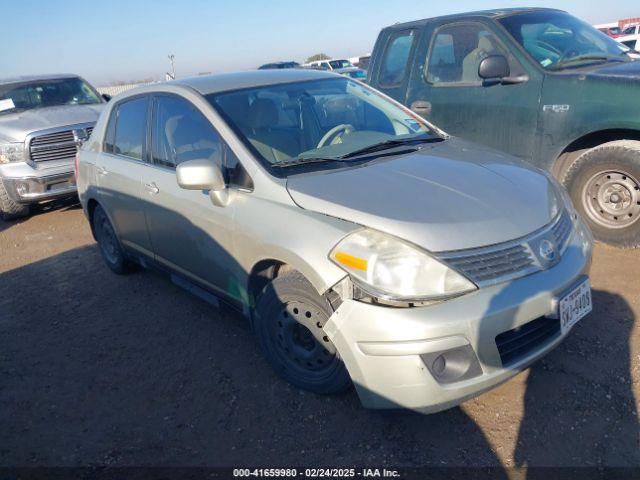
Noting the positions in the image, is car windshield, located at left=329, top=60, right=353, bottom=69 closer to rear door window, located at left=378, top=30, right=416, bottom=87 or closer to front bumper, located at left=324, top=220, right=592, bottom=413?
rear door window, located at left=378, top=30, right=416, bottom=87

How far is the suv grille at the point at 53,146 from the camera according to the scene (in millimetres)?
6777

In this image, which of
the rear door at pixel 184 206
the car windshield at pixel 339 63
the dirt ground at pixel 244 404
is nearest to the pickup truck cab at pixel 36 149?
the dirt ground at pixel 244 404

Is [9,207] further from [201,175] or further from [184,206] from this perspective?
[201,175]

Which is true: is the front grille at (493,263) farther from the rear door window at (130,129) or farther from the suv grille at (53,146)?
the suv grille at (53,146)

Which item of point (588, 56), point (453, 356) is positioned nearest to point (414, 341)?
point (453, 356)

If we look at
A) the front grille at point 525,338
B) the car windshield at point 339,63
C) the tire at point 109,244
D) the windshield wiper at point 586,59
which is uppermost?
the windshield wiper at point 586,59

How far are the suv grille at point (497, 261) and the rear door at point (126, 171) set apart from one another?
2.44 metres

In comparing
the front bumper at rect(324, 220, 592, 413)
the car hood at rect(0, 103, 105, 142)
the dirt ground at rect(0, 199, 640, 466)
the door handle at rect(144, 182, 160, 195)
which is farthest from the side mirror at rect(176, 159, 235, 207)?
the car hood at rect(0, 103, 105, 142)

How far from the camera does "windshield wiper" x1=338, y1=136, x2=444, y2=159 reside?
300 centimetres

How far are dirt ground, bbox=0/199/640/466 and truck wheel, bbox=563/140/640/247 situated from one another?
21cm

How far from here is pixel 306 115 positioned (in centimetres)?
343

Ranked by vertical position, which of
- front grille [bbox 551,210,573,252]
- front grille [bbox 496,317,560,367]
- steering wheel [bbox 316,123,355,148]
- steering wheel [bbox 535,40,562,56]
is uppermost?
steering wheel [bbox 535,40,562,56]

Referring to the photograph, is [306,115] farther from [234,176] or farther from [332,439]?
[332,439]

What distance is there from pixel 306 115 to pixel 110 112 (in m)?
1.96
